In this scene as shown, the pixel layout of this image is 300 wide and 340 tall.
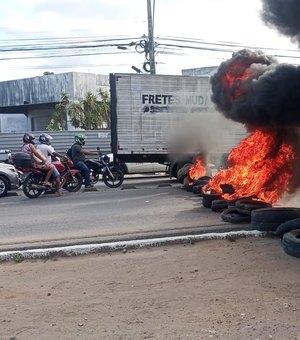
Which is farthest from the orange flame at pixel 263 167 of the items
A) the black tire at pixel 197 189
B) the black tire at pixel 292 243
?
the black tire at pixel 292 243

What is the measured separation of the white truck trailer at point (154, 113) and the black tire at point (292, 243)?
9078 mm

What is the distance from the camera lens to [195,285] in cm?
479

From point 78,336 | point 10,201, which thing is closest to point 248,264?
point 78,336

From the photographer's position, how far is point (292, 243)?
220 inches

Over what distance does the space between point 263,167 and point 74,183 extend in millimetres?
6231

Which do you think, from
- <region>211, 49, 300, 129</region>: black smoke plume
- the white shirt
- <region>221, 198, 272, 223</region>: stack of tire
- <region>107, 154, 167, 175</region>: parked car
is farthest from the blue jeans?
<region>221, 198, 272, 223</region>: stack of tire

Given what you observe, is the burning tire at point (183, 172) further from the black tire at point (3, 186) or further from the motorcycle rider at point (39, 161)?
the black tire at point (3, 186)

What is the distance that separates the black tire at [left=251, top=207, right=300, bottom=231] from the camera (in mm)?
6781

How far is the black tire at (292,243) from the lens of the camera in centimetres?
554

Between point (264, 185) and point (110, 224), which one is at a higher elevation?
point (264, 185)

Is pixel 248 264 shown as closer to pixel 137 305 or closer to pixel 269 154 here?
pixel 137 305

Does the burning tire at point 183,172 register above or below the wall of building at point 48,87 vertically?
below

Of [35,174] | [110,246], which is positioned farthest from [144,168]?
[110,246]

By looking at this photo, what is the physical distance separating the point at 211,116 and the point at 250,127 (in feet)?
17.9
